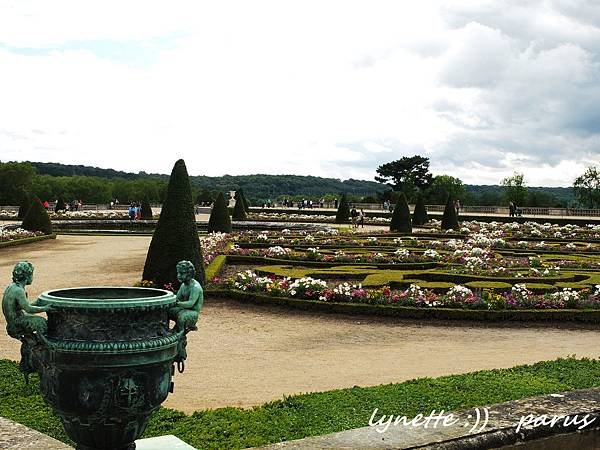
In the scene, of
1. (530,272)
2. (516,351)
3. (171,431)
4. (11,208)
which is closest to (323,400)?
(171,431)

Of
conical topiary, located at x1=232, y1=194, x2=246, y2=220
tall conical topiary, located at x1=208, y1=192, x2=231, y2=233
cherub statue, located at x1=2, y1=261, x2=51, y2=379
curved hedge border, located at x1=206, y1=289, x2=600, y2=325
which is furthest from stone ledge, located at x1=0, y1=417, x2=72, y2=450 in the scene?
conical topiary, located at x1=232, y1=194, x2=246, y2=220

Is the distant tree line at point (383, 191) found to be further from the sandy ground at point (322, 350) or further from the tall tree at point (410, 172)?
the sandy ground at point (322, 350)

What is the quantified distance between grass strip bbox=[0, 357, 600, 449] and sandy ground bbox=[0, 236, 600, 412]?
3.56 feet

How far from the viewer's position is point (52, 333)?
4047 mm

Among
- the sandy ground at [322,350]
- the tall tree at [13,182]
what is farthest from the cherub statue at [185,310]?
the tall tree at [13,182]

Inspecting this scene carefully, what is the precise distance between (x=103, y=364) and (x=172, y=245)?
10365 millimetres

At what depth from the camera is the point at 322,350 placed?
32.0ft

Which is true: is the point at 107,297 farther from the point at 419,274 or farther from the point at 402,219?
the point at 402,219

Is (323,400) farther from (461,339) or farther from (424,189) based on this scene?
(424,189)

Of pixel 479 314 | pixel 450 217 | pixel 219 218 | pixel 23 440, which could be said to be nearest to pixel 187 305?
pixel 23 440

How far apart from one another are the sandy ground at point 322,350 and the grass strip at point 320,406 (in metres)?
1.09

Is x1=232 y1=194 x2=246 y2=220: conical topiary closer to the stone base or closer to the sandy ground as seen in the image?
the sandy ground

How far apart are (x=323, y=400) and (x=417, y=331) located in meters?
5.14

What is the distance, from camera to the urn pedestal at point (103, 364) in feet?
12.9
